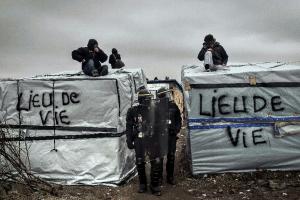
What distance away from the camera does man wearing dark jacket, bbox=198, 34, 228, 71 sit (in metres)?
10.6

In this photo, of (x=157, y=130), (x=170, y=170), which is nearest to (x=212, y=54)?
(x=157, y=130)

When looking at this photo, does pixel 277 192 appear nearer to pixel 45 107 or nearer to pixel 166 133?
pixel 166 133

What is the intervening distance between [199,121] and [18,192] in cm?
395

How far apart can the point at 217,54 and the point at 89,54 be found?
300 centimetres

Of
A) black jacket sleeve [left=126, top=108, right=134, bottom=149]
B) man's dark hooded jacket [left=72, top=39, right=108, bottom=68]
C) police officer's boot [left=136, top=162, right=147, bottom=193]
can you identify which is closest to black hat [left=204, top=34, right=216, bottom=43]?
man's dark hooded jacket [left=72, top=39, right=108, bottom=68]

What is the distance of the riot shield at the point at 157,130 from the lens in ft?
29.9

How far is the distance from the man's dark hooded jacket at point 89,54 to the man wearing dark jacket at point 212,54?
234cm

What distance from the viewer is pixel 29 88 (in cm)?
1034

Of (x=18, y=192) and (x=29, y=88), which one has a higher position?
(x=29, y=88)

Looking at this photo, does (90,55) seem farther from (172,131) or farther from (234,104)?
(234,104)

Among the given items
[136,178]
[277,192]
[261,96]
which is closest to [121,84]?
[136,178]

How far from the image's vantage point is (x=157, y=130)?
9.19 meters

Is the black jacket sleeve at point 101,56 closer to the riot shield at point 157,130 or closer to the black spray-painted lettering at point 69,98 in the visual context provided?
the black spray-painted lettering at point 69,98

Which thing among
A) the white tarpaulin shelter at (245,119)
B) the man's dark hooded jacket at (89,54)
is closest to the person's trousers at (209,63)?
the white tarpaulin shelter at (245,119)
